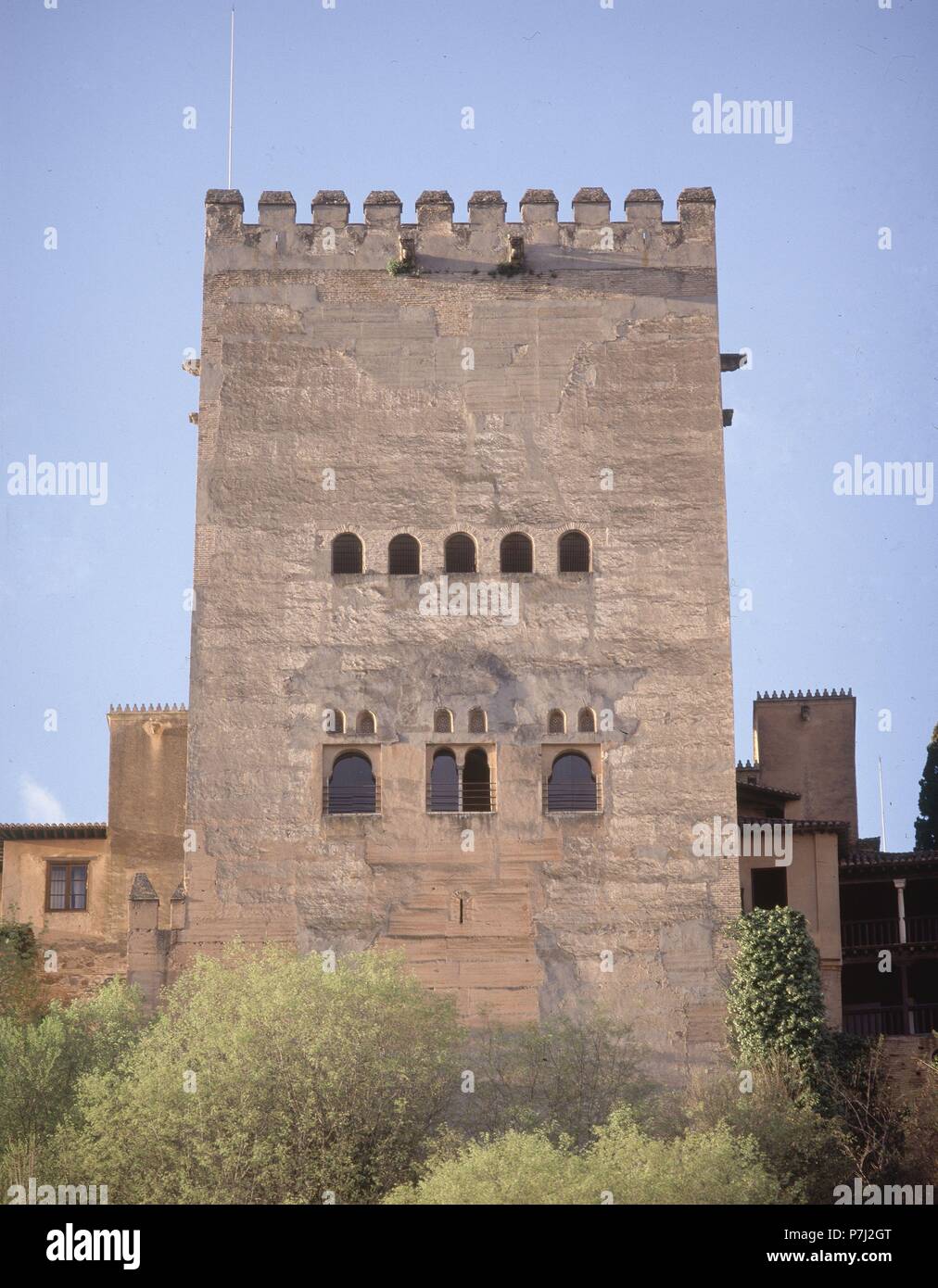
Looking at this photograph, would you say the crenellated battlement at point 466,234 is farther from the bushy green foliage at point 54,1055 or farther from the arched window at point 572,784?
the bushy green foliage at point 54,1055

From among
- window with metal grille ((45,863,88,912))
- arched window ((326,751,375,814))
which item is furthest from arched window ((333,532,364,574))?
window with metal grille ((45,863,88,912))

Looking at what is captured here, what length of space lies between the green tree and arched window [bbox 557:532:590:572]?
13155 millimetres

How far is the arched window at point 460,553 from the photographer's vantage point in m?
41.5

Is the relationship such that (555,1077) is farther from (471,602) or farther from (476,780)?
(471,602)

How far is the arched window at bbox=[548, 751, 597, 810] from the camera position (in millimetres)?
40562

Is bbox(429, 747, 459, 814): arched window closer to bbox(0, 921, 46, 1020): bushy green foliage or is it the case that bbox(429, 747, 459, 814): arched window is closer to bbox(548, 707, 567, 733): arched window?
bbox(548, 707, 567, 733): arched window

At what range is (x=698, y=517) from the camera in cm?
4162

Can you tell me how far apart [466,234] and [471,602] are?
22.0 ft

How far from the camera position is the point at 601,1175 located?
103 ft

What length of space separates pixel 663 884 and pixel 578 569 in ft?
17.9

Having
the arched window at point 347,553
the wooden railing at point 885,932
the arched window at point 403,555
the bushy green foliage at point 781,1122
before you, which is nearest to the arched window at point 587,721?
the arched window at point 403,555

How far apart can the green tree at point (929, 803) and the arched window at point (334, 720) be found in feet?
50.9

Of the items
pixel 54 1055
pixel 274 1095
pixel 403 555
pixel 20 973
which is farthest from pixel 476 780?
pixel 20 973
